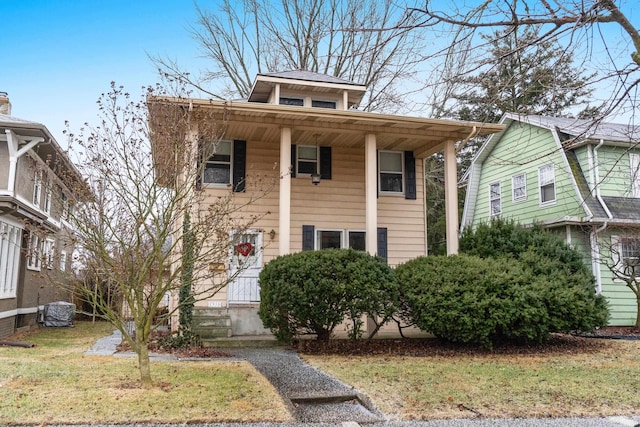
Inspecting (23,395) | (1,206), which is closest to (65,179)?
(23,395)

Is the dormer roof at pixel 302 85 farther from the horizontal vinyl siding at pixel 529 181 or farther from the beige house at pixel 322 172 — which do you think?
the horizontal vinyl siding at pixel 529 181

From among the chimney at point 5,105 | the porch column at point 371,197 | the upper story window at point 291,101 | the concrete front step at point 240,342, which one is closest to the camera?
the concrete front step at point 240,342

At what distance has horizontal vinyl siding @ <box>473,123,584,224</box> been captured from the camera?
14.1 m

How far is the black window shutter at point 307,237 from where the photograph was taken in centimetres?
1208

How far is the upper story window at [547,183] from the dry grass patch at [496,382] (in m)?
6.46

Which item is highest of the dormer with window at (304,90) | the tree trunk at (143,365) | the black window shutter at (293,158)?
the dormer with window at (304,90)

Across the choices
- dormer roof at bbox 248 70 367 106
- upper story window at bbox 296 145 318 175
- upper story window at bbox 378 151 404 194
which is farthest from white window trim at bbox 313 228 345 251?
dormer roof at bbox 248 70 367 106

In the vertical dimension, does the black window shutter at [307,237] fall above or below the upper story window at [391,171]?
below

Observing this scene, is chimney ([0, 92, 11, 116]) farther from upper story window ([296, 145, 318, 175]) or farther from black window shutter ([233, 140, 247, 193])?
upper story window ([296, 145, 318, 175])

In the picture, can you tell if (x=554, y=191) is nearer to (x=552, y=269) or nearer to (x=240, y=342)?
(x=552, y=269)

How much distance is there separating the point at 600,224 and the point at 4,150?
15.6m

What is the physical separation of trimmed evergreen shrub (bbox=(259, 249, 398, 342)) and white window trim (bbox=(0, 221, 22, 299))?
678 centimetres

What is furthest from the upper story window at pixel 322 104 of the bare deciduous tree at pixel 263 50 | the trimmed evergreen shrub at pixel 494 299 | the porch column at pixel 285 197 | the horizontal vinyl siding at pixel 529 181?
the bare deciduous tree at pixel 263 50

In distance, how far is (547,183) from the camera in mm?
15008
